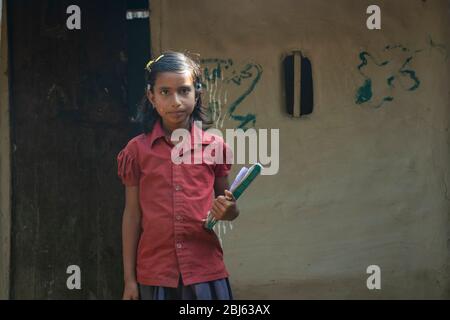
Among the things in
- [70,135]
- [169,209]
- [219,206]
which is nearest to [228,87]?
[70,135]

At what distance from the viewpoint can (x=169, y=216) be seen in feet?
11.3

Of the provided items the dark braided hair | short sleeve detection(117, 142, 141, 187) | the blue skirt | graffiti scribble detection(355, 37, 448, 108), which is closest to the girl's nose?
the dark braided hair

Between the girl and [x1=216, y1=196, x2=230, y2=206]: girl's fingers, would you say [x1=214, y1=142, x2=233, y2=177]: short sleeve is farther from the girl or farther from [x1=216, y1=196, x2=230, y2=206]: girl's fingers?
[x1=216, y1=196, x2=230, y2=206]: girl's fingers

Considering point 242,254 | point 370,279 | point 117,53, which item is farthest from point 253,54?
point 370,279

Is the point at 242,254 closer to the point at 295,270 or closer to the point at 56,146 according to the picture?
the point at 295,270

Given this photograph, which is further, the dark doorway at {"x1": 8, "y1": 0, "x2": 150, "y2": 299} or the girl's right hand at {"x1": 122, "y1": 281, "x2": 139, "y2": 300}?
the dark doorway at {"x1": 8, "y1": 0, "x2": 150, "y2": 299}

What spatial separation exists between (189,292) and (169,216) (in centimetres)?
32

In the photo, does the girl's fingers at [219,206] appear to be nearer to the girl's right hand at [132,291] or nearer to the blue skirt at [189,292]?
the blue skirt at [189,292]

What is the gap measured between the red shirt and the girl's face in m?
0.11

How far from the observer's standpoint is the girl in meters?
3.44

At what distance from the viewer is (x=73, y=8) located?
16.8 ft

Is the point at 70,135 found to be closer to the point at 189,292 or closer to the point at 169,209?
the point at 169,209

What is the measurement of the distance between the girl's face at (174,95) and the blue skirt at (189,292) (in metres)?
0.67

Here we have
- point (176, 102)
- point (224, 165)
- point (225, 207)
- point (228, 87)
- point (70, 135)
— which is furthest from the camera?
point (228, 87)
